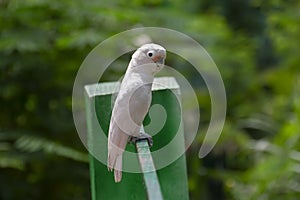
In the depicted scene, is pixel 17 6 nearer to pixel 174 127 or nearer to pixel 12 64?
pixel 12 64

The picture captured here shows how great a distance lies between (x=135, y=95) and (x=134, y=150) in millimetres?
100

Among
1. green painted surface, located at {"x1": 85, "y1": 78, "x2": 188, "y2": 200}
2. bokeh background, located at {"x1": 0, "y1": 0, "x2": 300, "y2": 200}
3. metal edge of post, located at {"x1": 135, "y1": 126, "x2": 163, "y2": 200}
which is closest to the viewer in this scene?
metal edge of post, located at {"x1": 135, "y1": 126, "x2": 163, "y2": 200}

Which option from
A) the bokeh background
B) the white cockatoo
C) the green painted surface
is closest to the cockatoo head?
the white cockatoo

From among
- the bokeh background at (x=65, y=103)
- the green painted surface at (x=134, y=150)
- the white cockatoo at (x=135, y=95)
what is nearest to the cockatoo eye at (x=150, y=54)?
the white cockatoo at (x=135, y=95)

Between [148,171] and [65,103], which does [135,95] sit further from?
[65,103]

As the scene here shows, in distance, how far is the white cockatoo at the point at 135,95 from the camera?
18.9 inches

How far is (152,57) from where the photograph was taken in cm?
48

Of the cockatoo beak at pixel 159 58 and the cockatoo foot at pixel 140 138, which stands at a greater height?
the cockatoo beak at pixel 159 58

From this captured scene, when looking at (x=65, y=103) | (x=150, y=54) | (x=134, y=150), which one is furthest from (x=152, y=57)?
(x=65, y=103)

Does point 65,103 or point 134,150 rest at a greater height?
point 134,150

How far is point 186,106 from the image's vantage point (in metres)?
1.42

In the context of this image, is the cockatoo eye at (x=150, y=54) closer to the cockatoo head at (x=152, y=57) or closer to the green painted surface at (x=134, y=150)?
the cockatoo head at (x=152, y=57)

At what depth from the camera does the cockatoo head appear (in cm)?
47

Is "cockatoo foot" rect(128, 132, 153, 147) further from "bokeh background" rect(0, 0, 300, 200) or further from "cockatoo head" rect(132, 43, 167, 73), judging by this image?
"bokeh background" rect(0, 0, 300, 200)
